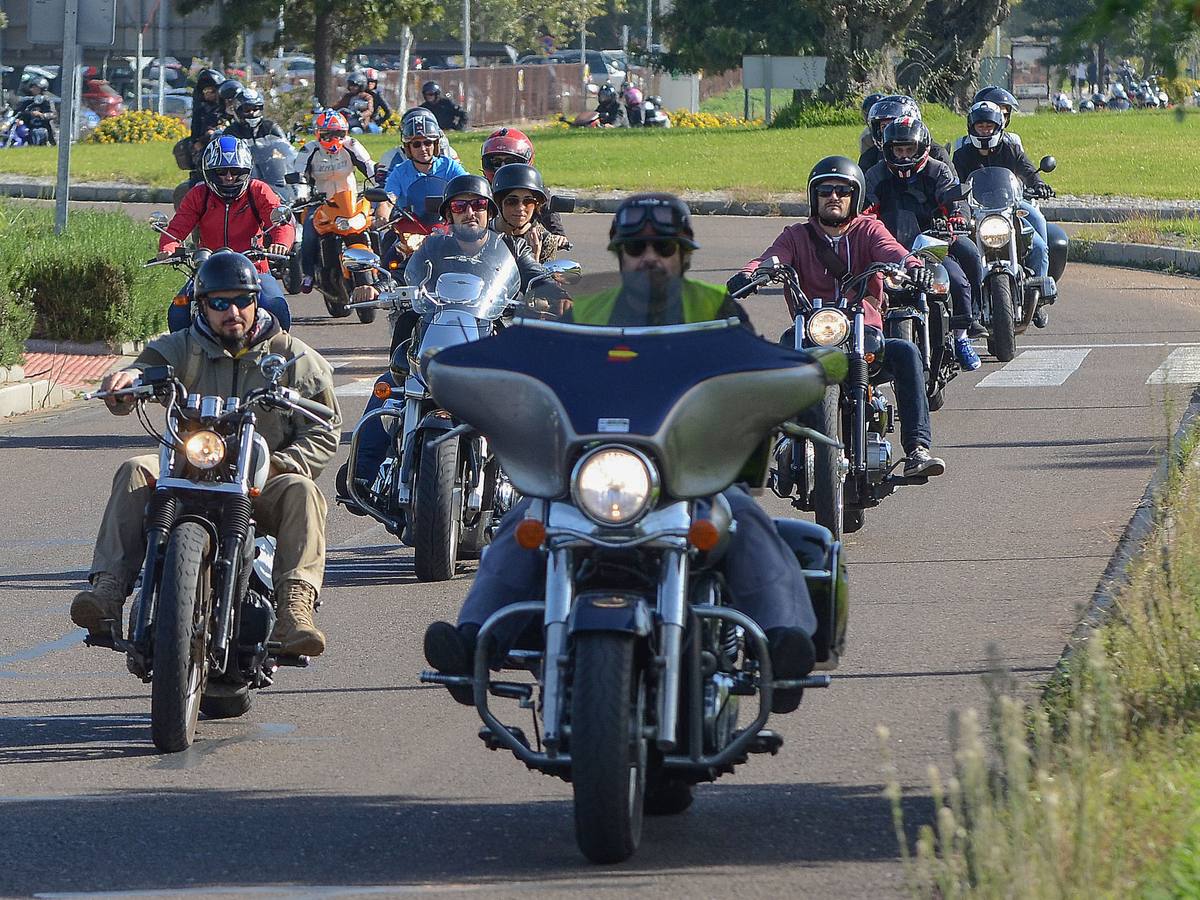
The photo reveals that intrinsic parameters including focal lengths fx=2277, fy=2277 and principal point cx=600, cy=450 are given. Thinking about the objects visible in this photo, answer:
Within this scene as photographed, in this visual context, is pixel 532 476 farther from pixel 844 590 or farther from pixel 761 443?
Answer: pixel 844 590

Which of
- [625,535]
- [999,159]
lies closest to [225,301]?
[625,535]

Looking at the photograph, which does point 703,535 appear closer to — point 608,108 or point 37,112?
point 37,112

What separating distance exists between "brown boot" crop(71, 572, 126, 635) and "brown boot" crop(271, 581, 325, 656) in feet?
1.64

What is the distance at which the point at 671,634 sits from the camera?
17.6 feet

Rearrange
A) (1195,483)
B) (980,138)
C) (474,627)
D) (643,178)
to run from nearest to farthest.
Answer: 1. (474,627)
2. (1195,483)
3. (980,138)
4. (643,178)

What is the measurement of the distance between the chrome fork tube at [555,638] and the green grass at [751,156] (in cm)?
2677

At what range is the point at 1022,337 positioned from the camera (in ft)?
64.4

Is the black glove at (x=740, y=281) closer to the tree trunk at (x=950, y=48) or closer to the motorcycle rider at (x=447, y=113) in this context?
the motorcycle rider at (x=447, y=113)

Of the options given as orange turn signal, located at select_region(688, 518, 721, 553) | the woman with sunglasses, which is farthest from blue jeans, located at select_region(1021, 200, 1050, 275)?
orange turn signal, located at select_region(688, 518, 721, 553)

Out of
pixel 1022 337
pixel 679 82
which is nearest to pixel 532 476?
pixel 1022 337

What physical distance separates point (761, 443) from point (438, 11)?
41.3 metres

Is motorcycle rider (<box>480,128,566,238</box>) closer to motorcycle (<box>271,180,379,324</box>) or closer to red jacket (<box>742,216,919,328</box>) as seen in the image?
red jacket (<box>742,216,919,328</box>)

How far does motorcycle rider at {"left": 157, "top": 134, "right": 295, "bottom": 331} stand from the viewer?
564 inches

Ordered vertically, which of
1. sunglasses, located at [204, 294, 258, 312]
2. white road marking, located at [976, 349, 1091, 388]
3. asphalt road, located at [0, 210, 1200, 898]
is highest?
sunglasses, located at [204, 294, 258, 312]
